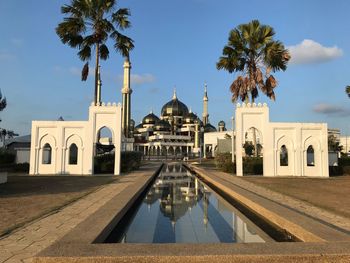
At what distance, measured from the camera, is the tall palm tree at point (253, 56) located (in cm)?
2684

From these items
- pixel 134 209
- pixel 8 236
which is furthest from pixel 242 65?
pixel 8 236

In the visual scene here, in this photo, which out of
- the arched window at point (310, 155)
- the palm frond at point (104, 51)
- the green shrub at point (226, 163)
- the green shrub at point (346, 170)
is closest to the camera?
the palm frond at point (104, 51)

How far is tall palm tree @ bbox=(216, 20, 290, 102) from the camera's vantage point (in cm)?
2684

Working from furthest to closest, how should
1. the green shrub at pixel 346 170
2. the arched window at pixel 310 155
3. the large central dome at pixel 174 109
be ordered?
the large central dome at pixel 174 109 → the arched window at pixel 310 155 → the green shrub at pixel 346 170

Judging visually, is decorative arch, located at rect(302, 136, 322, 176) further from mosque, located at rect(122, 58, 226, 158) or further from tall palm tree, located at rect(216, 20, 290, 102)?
mosque, located at rect(122, 58, 226, 158)

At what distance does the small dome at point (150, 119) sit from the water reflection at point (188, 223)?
367ft

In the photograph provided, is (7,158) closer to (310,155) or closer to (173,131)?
(310,155)

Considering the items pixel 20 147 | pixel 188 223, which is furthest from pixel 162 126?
pixel 188 223

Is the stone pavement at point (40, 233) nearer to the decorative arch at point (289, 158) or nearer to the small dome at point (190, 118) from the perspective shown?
the decorative arch at point (289, 158)

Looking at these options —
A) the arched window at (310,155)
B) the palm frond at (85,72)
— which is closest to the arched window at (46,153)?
the palm frond at (85,72)

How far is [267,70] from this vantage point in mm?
27562

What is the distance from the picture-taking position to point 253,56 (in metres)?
27.8

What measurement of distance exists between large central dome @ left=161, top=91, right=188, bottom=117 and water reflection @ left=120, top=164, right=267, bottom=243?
111 metres

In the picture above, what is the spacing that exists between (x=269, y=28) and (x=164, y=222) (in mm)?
21942
